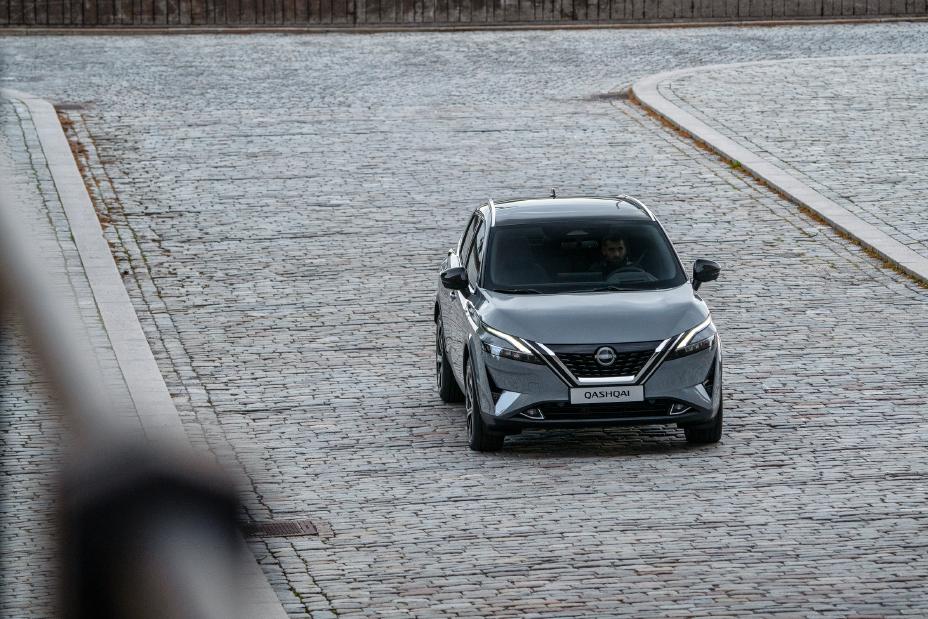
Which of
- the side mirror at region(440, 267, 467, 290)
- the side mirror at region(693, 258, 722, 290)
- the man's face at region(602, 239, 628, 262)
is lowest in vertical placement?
the side mirror at region(440, 267, 467, 290)

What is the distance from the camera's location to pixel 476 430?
10961 mm

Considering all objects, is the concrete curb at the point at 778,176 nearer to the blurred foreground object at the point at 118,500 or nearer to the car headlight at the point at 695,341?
the car headlight at the point at 695,341

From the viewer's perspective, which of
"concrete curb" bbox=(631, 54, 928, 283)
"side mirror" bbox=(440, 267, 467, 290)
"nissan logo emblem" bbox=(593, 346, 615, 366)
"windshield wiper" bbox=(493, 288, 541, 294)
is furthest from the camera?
"concrete curb" bbox=(631, 54, 928, 283)

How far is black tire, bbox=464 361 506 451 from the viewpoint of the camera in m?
10.9

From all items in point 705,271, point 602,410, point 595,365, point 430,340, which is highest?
point 705,271

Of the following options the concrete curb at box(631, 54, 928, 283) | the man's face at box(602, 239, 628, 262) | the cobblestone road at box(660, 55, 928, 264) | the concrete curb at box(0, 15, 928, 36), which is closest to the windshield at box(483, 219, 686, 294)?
the man's face at box(602, 239, 628, 262)

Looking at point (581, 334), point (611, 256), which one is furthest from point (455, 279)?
Result: point (581, 334)

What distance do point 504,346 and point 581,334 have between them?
0.54 meters

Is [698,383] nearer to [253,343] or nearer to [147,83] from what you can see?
[253,343]

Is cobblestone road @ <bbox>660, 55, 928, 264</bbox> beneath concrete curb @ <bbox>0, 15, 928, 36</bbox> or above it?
beneath

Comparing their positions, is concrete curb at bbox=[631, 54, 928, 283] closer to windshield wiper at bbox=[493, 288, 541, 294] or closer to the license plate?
windshield wiper at bbox=[493, 288, 541, 294]

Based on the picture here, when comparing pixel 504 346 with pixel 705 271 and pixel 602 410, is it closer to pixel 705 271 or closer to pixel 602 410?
pixel 602 410

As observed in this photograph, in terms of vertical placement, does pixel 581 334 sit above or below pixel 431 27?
above

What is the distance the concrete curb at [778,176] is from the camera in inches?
701
